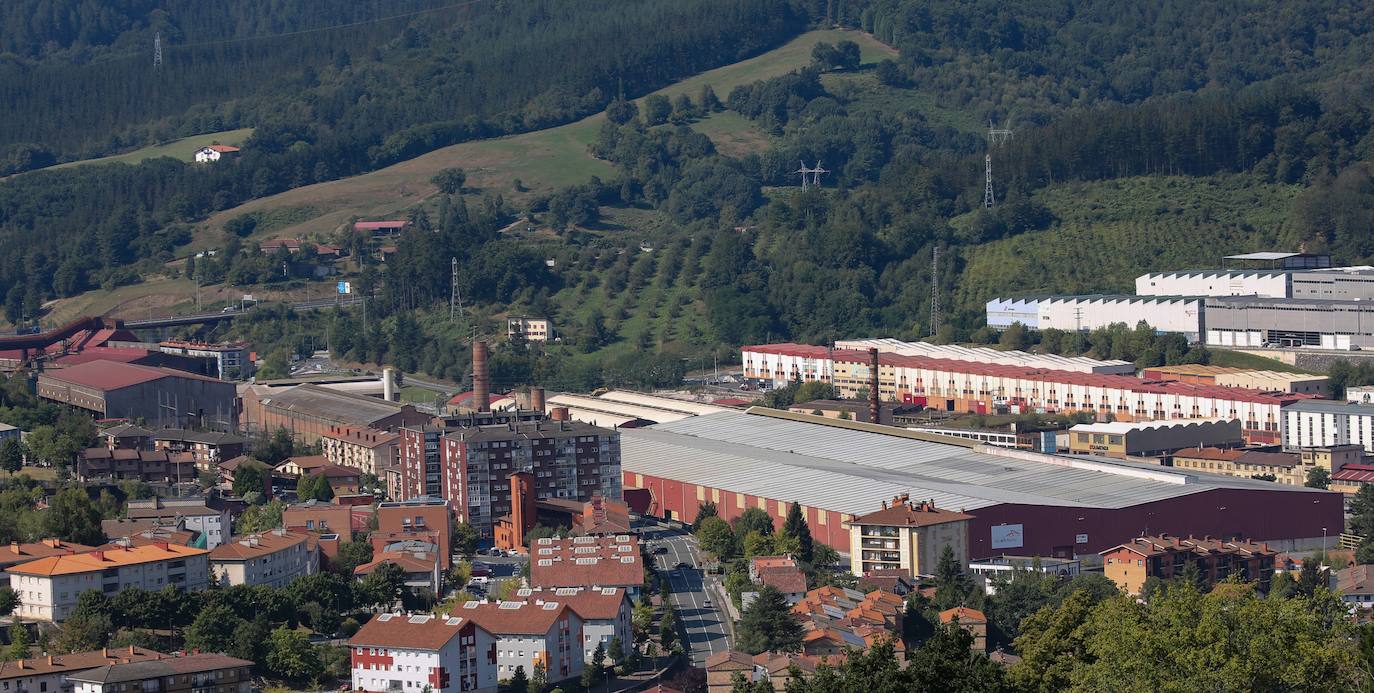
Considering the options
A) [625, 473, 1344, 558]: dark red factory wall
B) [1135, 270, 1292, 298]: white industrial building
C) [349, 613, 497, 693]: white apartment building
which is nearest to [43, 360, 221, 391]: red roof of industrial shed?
[625, 473, 1344, 558]: dark red factory wall

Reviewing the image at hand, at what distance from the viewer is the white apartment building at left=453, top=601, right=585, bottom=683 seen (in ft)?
75.4

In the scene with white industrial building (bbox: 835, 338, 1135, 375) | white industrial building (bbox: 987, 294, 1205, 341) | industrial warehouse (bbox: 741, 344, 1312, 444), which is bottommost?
industrial warehouse (bbox: 741, 344, 1312, 444)

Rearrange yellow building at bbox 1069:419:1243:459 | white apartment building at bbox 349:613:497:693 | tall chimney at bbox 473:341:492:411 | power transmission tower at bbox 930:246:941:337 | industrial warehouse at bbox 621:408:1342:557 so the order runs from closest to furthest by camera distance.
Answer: white apartment building at bbox 349:613:497:693, industrial warehouse at bbox 621:408:1342:557, yellow building at bbox 1069:419:1243:459, tall chimney at bbox 473:341:492:411, power transmission tower at bbox 930:246:941:337

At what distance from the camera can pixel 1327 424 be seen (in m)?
37.0

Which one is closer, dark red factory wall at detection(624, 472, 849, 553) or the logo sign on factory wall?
the logo sign on factory wall

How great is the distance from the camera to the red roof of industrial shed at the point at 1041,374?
3891cm

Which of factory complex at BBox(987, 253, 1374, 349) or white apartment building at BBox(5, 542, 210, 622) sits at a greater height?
factory complex at BBox(987, 253, 1374, 349)

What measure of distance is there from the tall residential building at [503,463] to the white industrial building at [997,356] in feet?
42.8

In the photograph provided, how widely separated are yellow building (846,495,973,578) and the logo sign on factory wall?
0.44m

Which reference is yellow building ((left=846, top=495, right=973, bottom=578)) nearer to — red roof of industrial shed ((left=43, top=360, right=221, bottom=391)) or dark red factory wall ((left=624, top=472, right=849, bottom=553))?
dark red factory wall ((left=624, top=472, right=849, bottom=553))

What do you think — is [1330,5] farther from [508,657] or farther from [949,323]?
[508,657]

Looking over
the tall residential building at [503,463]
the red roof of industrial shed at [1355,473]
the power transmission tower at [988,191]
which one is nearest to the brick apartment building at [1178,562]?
the red roof of industrial shed at [1355,473]

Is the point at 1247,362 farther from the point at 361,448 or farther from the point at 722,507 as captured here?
the point at 361,448

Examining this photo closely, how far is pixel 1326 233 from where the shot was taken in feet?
164
